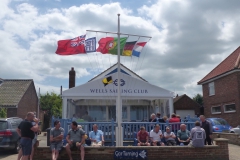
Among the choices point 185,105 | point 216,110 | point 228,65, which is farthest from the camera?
point 185,105

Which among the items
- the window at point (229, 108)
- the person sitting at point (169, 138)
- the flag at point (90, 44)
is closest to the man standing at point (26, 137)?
the flag at point (90, 44)

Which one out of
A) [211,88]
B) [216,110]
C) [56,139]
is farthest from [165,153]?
[211,88]

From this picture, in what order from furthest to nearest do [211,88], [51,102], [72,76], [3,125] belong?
[51,102] → [211,88] → [72,76] → [3,125]

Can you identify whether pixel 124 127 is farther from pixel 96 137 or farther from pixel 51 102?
pixel 51 102

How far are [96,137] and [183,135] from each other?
11.0ft

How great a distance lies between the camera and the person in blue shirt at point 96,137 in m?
11.3

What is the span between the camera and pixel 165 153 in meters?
10.6

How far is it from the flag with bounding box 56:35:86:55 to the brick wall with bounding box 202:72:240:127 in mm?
16240

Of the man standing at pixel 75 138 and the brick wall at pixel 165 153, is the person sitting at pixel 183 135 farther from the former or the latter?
the man standing at pixel 75 138

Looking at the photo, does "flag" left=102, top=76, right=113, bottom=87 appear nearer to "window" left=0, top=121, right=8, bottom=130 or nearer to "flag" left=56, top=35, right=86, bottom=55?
"flag" left=56, top=35, right=86, bottom=55

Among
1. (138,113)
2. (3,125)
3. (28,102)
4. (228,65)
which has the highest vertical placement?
(228,65)

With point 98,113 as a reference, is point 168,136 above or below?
below

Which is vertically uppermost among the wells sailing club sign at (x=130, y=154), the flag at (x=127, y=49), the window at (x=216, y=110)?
the flag at (x=127, y=49)

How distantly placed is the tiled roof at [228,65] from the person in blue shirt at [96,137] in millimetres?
16393
